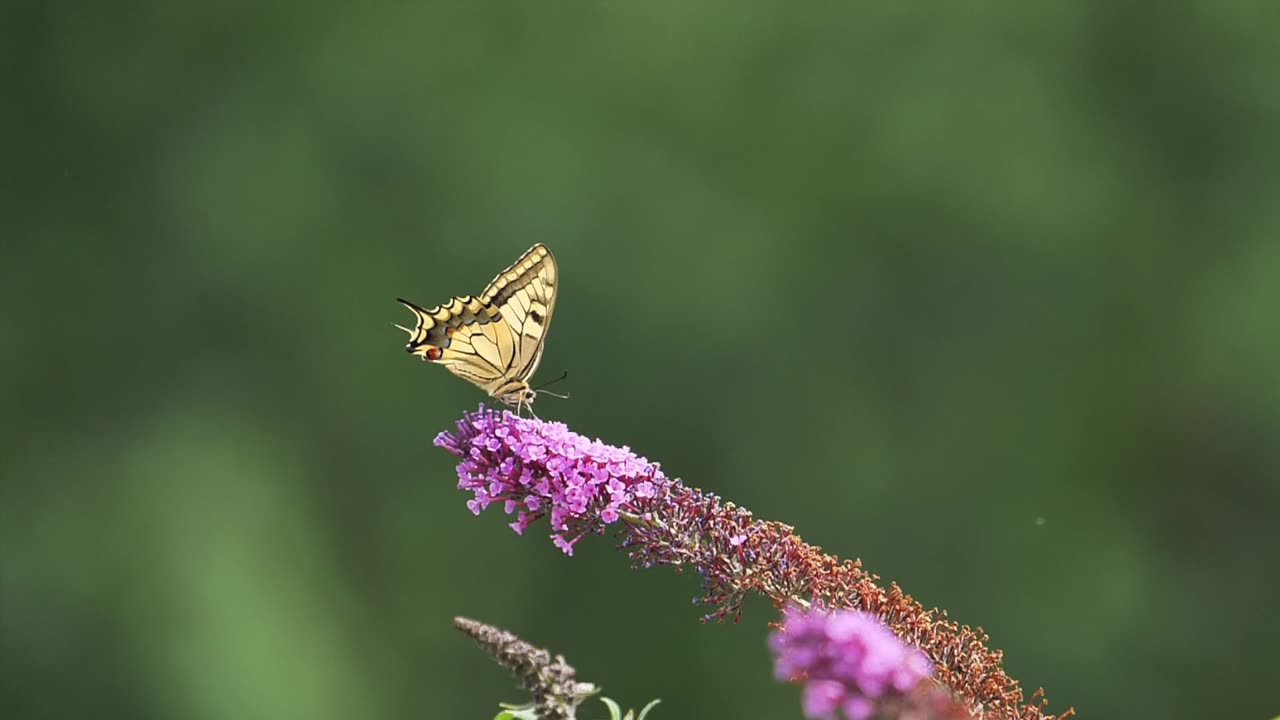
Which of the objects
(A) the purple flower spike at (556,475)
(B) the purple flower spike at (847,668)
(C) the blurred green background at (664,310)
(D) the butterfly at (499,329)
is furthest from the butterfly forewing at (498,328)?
(C) the blurred green background at (664,310)

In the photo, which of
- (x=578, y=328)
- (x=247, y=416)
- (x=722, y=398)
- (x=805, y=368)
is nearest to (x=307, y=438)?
(x=247, y=416)

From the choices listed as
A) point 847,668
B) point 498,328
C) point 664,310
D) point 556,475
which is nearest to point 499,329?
point 498,328

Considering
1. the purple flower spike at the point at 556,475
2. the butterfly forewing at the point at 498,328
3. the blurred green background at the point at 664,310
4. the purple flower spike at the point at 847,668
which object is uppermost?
the blurred green background at the point at 664,310

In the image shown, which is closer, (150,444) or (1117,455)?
(150,444)

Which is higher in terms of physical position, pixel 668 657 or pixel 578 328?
Result: pixel 578 328

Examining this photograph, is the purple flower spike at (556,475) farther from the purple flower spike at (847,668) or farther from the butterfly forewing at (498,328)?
the purple flower spike at (847,668)

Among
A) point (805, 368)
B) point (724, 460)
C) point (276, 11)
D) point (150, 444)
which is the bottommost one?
point (150, 444)

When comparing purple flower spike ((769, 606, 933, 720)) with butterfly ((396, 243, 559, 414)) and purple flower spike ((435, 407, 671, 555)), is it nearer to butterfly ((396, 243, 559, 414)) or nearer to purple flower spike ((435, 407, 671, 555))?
purple flower spike ((435, 407, 671, 555))

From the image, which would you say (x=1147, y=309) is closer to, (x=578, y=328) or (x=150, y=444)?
(x=578, y=328)
